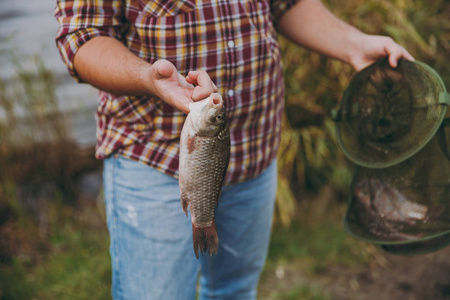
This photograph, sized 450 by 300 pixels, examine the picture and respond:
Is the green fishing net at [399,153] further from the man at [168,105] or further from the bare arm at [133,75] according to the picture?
the bare arm at [133,75]

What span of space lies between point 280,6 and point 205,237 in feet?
3.51

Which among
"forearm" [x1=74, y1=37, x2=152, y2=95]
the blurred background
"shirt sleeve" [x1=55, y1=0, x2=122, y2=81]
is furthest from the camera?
the blurred background

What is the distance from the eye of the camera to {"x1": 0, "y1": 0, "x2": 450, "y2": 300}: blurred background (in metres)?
3.14

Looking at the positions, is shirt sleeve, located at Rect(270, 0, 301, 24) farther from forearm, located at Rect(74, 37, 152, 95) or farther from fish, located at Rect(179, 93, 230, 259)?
fish, located at Rect(179, 93, 230, 259)

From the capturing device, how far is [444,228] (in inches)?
67.7

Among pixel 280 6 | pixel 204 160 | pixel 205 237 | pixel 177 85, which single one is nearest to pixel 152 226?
pixel 205 237

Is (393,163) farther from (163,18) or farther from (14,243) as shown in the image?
(14,243)

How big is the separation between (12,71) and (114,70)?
346 centimetres

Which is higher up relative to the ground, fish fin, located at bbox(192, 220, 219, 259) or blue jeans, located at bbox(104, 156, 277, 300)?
fish fin, located at bbox(192, 220, 219, 259)

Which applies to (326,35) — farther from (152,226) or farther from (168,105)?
(152,226)

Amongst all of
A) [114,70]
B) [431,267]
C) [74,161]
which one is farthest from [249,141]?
[74,161]

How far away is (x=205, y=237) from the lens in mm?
1392

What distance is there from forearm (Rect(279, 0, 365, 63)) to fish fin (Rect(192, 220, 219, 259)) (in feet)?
3.25

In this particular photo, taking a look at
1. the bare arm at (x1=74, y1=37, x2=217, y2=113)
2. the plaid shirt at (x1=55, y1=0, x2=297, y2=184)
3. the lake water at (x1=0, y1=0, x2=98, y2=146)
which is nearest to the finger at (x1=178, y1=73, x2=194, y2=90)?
the bare arm at (x1=74, y1=37, x2=217, y2=113)
